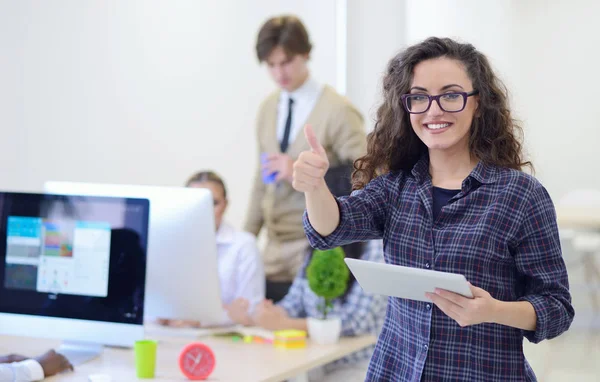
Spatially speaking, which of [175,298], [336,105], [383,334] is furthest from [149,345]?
[336,105]

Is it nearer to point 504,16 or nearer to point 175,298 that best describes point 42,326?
point 175,298

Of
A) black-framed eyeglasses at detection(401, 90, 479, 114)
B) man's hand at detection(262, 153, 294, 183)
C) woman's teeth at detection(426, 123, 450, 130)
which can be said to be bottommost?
woman's teeth at detection(426, 123, 450, 130)

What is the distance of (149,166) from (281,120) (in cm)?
160

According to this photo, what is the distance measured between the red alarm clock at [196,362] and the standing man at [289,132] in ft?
4.44

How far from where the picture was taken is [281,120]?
398 cm

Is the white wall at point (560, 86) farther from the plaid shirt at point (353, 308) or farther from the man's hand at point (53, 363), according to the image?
the man's hand at point (53, 363)

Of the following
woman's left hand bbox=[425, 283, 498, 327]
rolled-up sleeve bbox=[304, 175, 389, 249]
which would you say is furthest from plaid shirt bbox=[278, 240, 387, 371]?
woman's left hand bbox=[425, 283, 498, 327]

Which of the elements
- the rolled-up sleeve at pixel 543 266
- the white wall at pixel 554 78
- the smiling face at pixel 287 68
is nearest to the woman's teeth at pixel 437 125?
the rolled-up sleeve at pixel 543 266

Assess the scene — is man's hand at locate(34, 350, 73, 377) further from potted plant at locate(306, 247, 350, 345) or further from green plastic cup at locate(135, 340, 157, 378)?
potted plant at locate(306, 247, 350, 345)

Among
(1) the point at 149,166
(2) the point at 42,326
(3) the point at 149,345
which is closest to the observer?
(3) the point at 149,345

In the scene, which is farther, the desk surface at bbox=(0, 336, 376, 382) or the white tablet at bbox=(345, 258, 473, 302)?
the desk surface at bbox=(0, 336, 376, 382)

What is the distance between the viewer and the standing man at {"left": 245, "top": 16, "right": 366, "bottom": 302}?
374 centimetres

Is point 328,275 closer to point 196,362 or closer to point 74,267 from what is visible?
point 196,362

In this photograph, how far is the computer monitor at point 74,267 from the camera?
2449 mm
